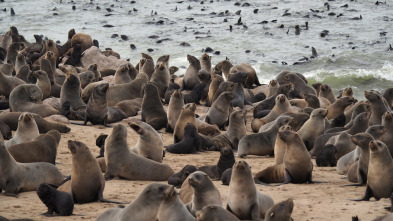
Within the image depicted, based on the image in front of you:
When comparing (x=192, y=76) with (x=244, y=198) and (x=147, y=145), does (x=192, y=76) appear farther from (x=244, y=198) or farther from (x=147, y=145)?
(x=244, y=198)

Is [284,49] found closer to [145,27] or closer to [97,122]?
[145,27]

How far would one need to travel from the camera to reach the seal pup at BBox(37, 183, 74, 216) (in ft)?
25.0

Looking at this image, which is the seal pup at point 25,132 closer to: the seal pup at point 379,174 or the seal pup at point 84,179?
the seal pup at point 84,179

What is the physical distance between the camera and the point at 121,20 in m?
36.4

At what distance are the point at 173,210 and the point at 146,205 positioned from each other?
0.25 metres

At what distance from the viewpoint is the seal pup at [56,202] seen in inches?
301

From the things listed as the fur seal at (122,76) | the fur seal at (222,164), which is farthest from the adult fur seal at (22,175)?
the fur seal at (122,76)

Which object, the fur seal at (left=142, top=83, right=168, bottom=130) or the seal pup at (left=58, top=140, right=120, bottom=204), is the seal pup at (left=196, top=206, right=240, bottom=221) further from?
the fur seal at (left=142, top=83, right=168, bottom=130)

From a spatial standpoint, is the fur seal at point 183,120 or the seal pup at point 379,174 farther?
the fur seal at point 183,120

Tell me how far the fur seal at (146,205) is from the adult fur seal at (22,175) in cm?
211

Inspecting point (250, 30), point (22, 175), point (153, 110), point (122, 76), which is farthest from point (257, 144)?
point (250, 30)

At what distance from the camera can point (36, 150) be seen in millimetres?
9703

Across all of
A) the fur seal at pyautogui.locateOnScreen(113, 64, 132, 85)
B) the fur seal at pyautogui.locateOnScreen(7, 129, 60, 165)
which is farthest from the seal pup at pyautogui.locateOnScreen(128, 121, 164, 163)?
the fur seal at pyautogui.locateOnScreen(113, 64, 132, 85)

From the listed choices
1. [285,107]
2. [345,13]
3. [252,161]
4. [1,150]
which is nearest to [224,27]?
[345,13]
